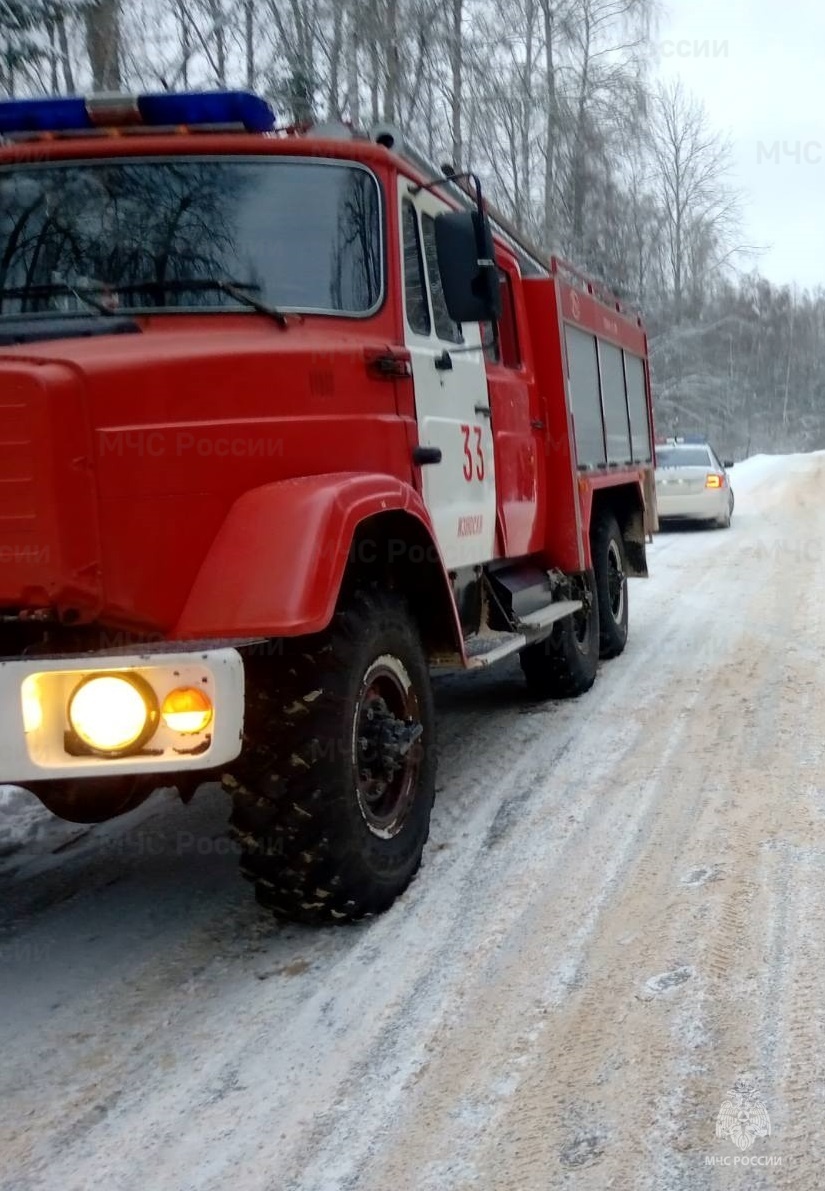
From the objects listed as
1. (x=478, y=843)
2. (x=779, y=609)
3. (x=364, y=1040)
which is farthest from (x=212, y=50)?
(x=364, y=1040)

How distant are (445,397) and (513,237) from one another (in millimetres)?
1877

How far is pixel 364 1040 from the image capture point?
2822 millimetres

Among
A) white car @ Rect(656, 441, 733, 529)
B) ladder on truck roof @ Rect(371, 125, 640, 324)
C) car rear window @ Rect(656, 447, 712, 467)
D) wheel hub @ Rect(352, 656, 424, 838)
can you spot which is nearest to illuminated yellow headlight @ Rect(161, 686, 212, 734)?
wheel hub @ Rect(352, 656, 424, 838)

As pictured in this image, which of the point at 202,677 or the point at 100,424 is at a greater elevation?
the point at 100,424

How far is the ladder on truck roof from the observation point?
13.6ft

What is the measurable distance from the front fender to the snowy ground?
106 centimetres

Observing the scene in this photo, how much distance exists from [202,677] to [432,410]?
184 centimetres

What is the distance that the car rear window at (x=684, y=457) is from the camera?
16.5 m

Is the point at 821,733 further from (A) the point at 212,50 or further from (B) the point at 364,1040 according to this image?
(A) the point at 212,50

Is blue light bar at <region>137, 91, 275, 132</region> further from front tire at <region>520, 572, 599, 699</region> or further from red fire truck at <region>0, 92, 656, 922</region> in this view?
front tire at <region>520, 572, 599, 699</region>

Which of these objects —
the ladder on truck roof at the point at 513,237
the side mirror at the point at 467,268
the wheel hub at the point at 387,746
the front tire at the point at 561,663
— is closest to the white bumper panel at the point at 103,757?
the wheel hub at the point at 387,746

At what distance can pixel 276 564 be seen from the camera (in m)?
2.97

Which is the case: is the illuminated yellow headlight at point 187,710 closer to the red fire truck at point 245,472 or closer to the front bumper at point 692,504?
the red fire truck at point 245,472

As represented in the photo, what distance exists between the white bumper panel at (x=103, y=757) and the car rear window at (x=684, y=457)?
14397 mm
